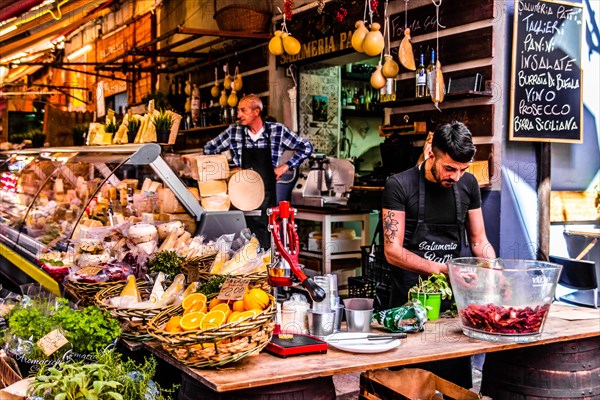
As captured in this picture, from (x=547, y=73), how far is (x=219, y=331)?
4.45 meters

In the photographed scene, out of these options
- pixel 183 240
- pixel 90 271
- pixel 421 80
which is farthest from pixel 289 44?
pixel 90 271

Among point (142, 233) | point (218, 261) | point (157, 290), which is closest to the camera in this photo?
point (157, 290)

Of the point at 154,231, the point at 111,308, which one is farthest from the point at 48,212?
the point at 111,308

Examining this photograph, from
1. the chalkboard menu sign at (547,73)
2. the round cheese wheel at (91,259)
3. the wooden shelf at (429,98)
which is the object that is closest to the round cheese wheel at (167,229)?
the round cheese wheel at (91,259)

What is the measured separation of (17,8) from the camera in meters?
6.58

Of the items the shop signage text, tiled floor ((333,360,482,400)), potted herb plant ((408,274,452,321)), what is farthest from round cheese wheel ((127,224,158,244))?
the shop signage text

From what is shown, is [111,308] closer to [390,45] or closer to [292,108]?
[390,45]

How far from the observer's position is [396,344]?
2.90 meters

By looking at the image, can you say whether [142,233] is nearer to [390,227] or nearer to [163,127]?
[390,227]

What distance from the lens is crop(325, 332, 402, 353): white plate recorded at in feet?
9.34

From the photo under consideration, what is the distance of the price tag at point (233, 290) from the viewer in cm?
293

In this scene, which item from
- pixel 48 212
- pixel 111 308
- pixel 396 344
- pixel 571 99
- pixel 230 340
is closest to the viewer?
pixel 230 340

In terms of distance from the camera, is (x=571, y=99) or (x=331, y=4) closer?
(x=571, y=99)

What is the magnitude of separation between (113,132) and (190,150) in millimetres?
4148
